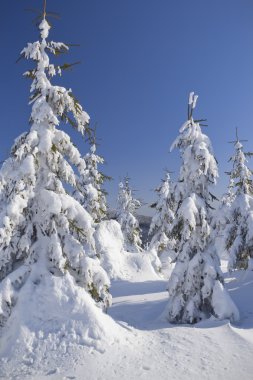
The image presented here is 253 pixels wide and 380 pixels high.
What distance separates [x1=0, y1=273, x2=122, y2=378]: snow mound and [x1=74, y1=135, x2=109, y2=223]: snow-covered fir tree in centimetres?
1738

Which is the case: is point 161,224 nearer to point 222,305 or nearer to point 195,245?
point 195,245

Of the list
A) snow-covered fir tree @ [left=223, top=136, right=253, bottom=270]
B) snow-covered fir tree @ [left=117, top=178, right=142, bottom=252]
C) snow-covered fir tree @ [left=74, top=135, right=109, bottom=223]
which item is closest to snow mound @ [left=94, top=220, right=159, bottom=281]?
snow-covered fir tree @ [left=74, top=135, right=109, bottom=223]

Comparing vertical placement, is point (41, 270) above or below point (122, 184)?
below

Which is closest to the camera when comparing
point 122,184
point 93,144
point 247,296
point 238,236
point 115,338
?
point 115,338

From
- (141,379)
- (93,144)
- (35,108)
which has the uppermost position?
(93,144)

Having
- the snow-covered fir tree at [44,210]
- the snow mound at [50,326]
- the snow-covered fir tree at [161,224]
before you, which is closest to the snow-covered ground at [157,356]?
the snow mound at [50,326]

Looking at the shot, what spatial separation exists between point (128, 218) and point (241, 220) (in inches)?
918

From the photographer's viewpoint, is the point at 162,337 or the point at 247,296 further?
the point at 247,296

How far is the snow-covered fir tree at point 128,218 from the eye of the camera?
140ft

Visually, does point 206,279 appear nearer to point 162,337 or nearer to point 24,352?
point 162,337

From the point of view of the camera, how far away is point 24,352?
32.4 ft

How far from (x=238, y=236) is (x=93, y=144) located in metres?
14.8

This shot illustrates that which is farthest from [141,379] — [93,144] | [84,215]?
[93,144]

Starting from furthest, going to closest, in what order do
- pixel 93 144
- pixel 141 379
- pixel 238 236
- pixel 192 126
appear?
pixel 93 144, pixel 238 236, pixel 192 126, pixel 141 379
